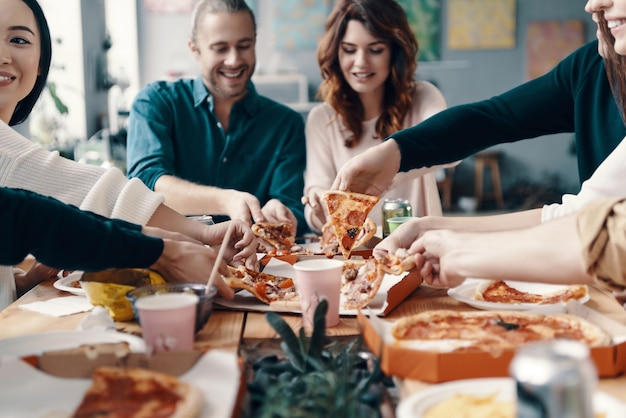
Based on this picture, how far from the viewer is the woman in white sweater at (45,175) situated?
1872 millimetres

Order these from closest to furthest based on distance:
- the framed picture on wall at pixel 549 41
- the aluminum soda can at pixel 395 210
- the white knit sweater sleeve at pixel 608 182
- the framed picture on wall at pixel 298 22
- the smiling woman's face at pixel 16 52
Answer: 1. the white knit sweater sleeve at pixel 608 182
2. the smiling woman's face at pixel 16 52
3. the aluminum soda can at pixel 395 210
4. the framed picture on wall at pixel 298 22
5. the framed picture on wall at pixel 549 41

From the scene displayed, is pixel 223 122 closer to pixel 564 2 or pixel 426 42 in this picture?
pixel 426 42

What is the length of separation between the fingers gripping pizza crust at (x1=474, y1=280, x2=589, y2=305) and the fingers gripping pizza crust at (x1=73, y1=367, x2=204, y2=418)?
2.78 ft

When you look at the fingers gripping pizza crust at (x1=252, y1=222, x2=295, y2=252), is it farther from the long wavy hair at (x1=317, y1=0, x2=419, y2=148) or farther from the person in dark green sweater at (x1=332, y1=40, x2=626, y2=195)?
the long wavy hair at (x1=317, y1=0, x2=419, y2=148)

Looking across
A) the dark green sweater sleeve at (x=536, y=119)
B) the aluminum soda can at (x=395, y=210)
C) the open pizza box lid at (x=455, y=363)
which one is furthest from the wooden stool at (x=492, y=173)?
the open pizza box lid at (x=455, y=363)

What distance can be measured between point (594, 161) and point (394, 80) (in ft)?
4.53

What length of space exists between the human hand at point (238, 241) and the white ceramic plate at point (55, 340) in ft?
2.23

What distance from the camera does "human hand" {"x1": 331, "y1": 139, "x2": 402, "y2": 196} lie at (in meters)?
2.31

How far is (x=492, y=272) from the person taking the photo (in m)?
1.21

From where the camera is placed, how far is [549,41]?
8.20 metres

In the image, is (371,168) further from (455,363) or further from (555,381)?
(555,381)

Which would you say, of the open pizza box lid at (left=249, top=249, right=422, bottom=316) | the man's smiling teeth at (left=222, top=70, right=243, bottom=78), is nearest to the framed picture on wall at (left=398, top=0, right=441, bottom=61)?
the man's smiling teeth at (left=222, top=70, right=243, bottom=78)

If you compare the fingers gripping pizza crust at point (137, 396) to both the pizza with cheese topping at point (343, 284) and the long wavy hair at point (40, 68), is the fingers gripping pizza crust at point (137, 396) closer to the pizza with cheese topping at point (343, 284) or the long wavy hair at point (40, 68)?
the pizza with cheese topping at point (343, 284)

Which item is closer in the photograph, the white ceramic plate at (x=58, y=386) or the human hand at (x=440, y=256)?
the white ceramic plate at (x=58, y=386)
